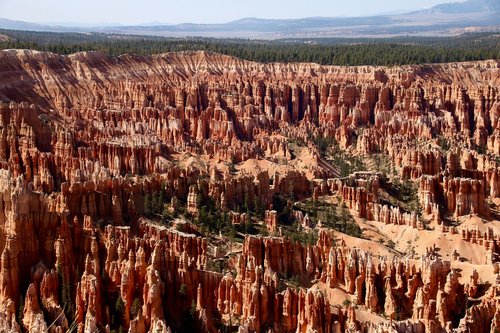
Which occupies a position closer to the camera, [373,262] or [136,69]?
[373,262]

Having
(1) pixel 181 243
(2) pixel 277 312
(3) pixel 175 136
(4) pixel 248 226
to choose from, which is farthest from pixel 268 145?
(2) pixel 277 312

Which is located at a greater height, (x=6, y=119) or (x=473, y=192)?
(x=6, y=119)

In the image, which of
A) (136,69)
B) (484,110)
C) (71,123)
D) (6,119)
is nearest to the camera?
(6,119)

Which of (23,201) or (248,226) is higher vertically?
(23,201)

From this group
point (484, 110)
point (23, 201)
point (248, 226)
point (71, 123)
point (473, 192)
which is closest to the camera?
point (23, 201)

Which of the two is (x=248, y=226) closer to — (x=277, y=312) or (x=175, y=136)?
(x=277, y=312)

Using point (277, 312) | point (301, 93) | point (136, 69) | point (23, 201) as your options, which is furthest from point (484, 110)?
point (23, 201)

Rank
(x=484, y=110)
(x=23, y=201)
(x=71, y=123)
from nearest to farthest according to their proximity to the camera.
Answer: (x=23, y=201)
(x=71, y=123)
(x=484, y=110)

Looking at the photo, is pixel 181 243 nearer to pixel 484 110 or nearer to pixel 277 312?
pixel 277 312

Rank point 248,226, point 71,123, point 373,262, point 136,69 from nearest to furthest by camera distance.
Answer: point 373,262 < point 248,226 < point 71,123 < point 136,69
